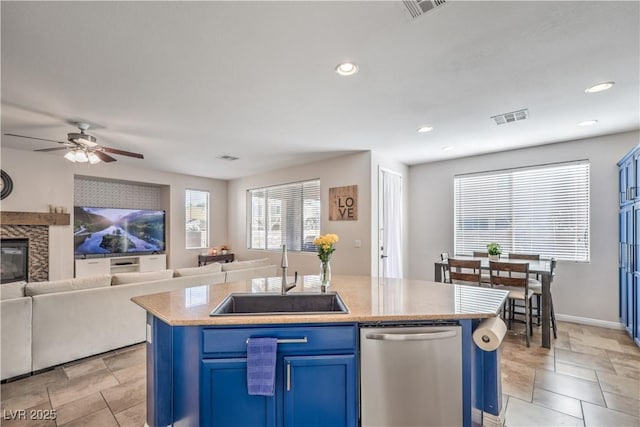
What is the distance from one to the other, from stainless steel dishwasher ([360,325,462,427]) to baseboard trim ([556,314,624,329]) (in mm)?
3738

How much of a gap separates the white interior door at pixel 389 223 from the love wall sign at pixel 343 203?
402 mm

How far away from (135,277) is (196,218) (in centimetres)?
384

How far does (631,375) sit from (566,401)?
0.94 meters

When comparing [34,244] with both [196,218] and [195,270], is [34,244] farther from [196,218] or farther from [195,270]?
[195,270]

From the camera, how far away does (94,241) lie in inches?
218

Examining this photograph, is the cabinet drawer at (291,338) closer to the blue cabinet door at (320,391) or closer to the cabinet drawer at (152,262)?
the blue cabinet door at (320,391)

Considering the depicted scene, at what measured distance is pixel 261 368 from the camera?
1.52 metres

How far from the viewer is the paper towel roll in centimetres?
155

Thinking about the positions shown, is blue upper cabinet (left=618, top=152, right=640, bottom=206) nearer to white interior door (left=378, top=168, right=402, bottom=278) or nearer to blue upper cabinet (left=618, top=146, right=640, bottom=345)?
blue upper cabinet (left=618, top=146, right=640, bottom=345)

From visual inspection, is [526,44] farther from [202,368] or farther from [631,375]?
[631,375]

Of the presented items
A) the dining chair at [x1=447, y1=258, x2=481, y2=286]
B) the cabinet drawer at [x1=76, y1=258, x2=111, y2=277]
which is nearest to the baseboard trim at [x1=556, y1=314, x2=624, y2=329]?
the dining chair at [x1=447, y1=258, x2=481, y2=286]

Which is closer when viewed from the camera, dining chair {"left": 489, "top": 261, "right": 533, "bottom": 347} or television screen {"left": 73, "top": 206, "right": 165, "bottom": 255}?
dining chair {"left": 489, "top": 261, "right": 533, "bottom": 347}

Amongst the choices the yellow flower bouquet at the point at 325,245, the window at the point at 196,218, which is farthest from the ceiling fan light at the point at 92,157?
the window at the point at 196,218

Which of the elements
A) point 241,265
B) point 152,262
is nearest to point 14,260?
point 152,262
